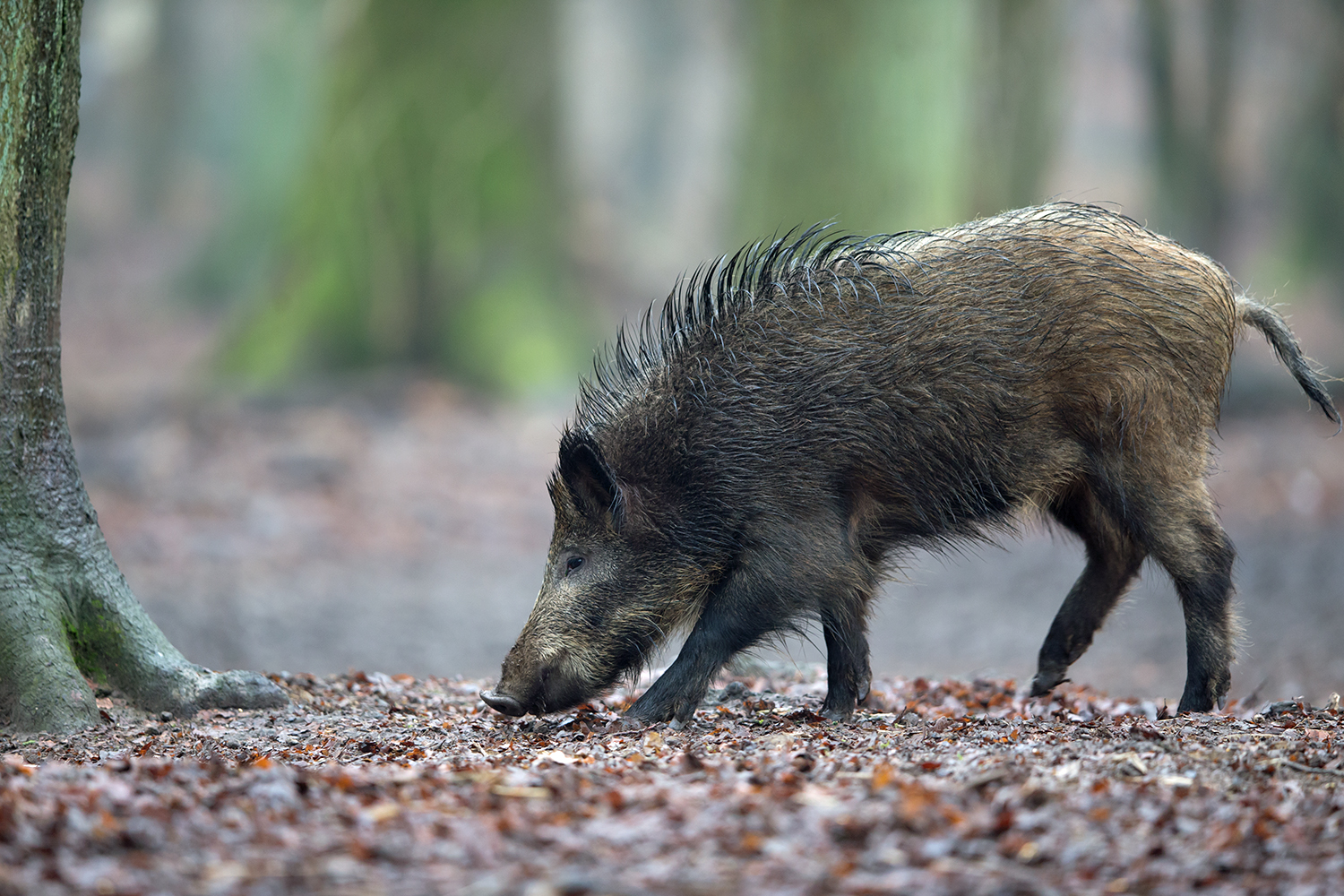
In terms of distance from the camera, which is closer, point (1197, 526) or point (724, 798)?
point (724, 798)

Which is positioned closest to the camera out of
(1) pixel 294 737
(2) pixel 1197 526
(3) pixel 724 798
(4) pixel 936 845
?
(4) pixel 936 845

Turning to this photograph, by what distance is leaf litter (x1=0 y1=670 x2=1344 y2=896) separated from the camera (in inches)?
117

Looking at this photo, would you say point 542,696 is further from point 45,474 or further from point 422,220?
point 422,220

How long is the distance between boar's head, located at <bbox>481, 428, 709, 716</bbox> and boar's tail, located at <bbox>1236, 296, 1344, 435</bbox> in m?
3.03

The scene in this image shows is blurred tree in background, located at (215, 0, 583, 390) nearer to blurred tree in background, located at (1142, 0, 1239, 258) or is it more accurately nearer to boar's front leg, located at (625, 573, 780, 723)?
blurred tree in background, located at (1142, 0, 1239, 258)

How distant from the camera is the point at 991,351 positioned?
5.54 meters

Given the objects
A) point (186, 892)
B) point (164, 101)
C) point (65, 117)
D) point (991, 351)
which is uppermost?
point (164, 101)

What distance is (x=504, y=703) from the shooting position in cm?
545

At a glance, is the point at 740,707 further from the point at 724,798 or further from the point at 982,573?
the point at 982,573

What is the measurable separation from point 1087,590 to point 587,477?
2.80 meters

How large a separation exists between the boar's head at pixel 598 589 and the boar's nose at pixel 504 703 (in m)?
0.16

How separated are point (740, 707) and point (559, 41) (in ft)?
38.8

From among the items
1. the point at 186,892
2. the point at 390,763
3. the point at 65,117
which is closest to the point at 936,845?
the point at 186,892

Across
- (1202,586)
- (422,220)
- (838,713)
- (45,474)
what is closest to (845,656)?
(838,713)
